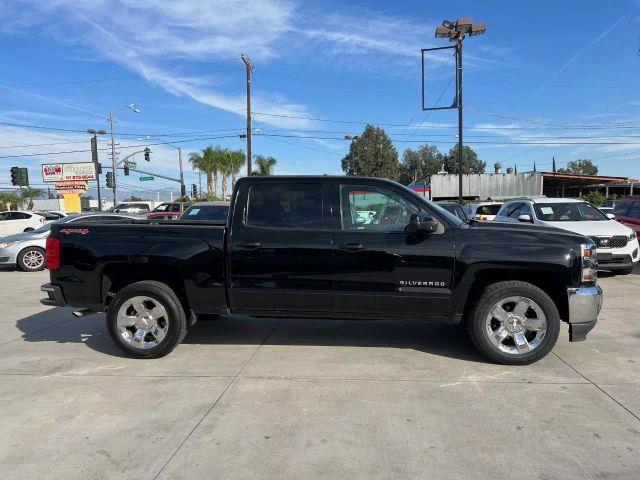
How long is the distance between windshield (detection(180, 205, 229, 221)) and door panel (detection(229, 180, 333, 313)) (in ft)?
21.2

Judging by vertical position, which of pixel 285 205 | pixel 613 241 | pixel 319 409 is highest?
pixel 285 205

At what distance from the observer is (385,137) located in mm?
58062

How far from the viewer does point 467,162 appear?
9625 centimetres

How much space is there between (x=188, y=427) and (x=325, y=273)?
1.95 meters

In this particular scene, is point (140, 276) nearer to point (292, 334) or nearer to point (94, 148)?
point (292, 334)

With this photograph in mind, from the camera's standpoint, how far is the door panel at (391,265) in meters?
4.74

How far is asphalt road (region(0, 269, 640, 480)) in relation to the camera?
3.08m

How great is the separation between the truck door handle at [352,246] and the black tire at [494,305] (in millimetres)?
1268

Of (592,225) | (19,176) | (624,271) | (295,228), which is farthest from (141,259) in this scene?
(19,176)

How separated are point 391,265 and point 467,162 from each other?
97192 millimetres

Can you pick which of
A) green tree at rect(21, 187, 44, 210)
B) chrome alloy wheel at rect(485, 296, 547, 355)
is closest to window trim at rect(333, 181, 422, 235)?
chrome alloy wheel at rect(485, 296, 547, 355)

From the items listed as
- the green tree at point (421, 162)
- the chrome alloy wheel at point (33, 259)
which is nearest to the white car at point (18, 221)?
the chrome alloy wheel at point (33, 259)

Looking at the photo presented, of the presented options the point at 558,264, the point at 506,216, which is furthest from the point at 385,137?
the point at 558,264

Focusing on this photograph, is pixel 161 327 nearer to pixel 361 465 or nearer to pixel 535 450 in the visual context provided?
pixel 361 465
